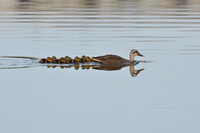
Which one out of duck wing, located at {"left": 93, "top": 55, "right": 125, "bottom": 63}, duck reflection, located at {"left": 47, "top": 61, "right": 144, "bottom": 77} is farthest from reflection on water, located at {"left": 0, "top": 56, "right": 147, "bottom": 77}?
duck wing, located at {"left": 93, "top": 55, "right": 125, "bottom": 63}

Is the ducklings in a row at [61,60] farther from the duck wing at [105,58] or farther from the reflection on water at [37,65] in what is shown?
the duck wing at [105,58]

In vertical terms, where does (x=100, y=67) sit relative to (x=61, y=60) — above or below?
below

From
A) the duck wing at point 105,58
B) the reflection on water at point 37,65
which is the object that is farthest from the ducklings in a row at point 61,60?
the duck wing at point 105,58

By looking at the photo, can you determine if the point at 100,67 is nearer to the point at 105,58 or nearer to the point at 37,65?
the point at 105,58

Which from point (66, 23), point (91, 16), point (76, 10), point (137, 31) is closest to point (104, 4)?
point (76, 10)

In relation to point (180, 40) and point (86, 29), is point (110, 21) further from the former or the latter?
point (180, 40)

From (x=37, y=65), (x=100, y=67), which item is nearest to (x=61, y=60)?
(x=37, y=65)

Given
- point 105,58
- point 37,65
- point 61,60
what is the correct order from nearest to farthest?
point 37,65, point 61,60, point 105,58

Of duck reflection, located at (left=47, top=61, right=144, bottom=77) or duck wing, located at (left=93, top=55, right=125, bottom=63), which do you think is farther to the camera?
duck wing, located at (left=93, top=55, right=125, bottom=63)

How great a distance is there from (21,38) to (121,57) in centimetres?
671

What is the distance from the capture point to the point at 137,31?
28875 millimetres

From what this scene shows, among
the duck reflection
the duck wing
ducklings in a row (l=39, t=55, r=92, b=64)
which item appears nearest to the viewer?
the duck reflection

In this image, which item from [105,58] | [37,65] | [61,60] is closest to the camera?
[37,65]

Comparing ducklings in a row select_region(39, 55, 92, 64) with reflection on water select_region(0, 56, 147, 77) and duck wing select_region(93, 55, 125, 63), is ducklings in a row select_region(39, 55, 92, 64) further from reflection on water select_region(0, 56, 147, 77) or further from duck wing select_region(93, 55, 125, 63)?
duck wing select_region(93, 55, 125, 63)
